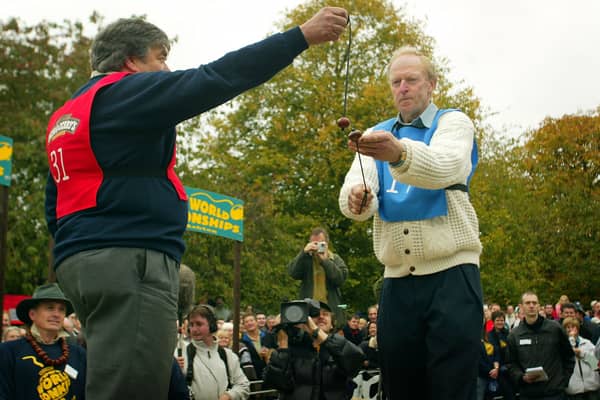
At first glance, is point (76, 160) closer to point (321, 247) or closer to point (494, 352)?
point (321, 247)

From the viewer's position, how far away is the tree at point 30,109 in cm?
2438

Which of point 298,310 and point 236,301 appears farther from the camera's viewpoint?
point 236,301

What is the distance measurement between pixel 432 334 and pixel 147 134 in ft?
4.57

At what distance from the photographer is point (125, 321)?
284 centimetres

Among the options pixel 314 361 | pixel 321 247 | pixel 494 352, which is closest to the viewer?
pixel 314 361

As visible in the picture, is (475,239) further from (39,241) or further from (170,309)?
(39,241)

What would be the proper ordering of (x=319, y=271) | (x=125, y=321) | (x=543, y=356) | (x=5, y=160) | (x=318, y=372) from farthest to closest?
(x=543, y=356)
(x=319, y=271)
(x=5, y=160)
(x=318, y=372)
(x=125, y=321)

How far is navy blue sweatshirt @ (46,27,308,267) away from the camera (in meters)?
2.94

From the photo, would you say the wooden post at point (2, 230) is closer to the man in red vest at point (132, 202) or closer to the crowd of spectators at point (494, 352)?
the crowd of spectators at point (494, 352)

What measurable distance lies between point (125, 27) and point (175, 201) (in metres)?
0.71

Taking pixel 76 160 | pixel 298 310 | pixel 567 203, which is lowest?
pixel 298 310

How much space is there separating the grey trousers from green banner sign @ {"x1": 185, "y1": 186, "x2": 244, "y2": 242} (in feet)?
29.3

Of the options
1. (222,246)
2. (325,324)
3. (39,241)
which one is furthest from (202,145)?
(325,324)

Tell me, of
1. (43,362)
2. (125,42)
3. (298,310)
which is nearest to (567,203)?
(298,310)
